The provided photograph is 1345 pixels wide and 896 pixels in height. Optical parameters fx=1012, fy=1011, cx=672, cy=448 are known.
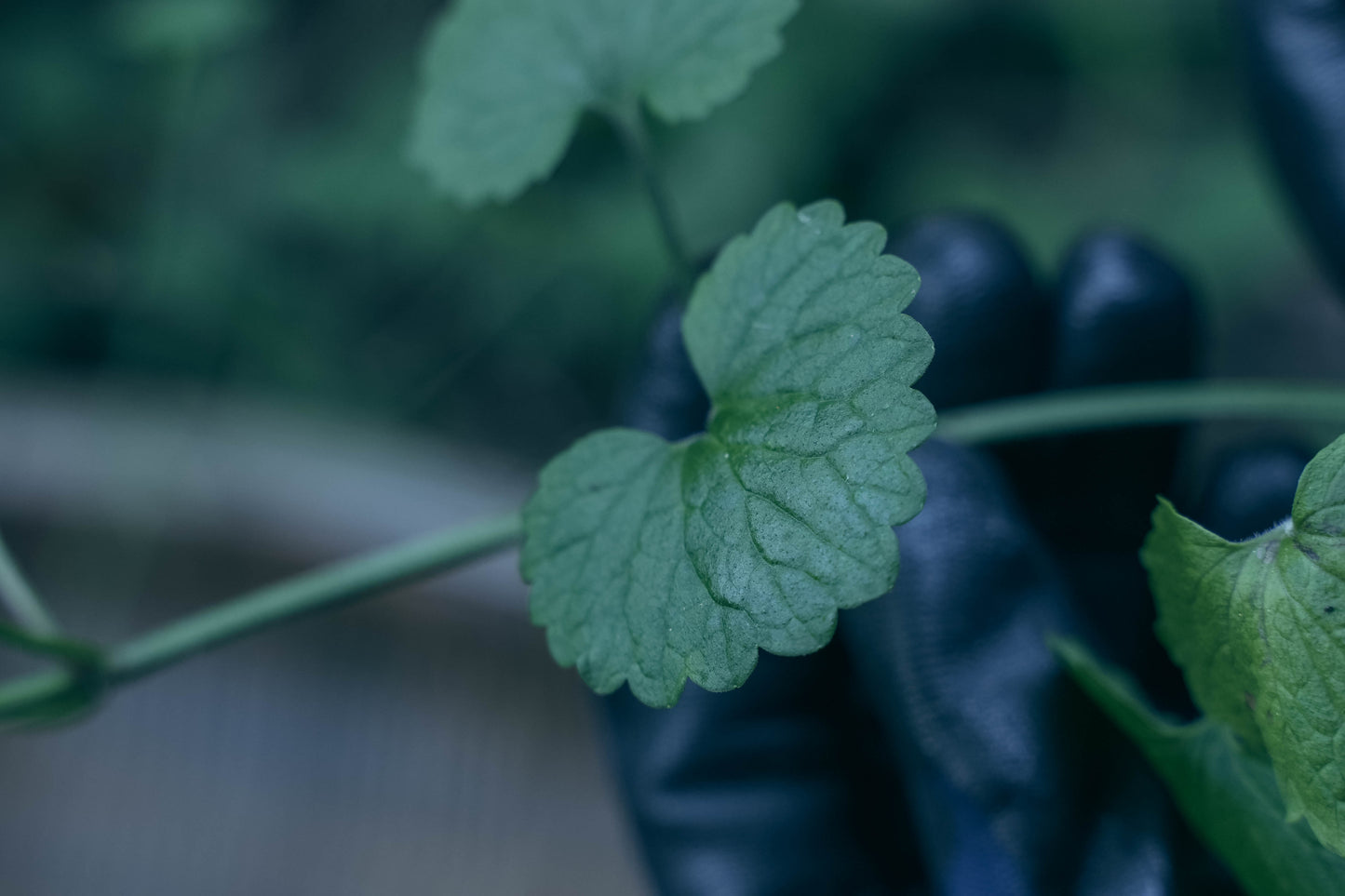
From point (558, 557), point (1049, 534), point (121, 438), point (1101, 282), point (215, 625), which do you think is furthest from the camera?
point (121, 438)

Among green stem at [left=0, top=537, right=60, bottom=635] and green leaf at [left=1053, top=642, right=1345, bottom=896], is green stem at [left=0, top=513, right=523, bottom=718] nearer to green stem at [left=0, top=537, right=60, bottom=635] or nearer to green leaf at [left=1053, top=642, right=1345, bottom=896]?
green stem at [left=0, top=537, right=60, bottom=635]

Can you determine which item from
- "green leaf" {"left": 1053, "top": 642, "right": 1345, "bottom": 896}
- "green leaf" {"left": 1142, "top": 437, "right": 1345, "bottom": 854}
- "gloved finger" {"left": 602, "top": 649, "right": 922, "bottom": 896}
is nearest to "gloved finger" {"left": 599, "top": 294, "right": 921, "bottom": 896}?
"gloved finger" {"left": 602, "top": 649, "right": 922, "bottom": 896}

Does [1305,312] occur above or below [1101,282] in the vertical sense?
above

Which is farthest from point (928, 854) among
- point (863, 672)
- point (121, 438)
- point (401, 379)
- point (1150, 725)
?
point (121, 438)

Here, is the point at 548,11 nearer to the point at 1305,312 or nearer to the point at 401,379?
the point at 401,379

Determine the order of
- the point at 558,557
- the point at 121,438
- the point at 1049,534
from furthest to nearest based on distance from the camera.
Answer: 1. the point at 121,438
2. the point at 1049,534
3. the point at 558,557

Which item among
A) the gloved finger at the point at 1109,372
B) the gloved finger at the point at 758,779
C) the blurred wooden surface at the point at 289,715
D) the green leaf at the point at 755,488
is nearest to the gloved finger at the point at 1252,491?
the gloved finger at the point at 1109,372

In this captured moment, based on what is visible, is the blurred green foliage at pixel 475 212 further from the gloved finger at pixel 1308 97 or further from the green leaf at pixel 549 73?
the green leaf at pixel 549 73

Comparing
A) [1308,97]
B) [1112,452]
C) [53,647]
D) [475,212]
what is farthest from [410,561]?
[475,212]
